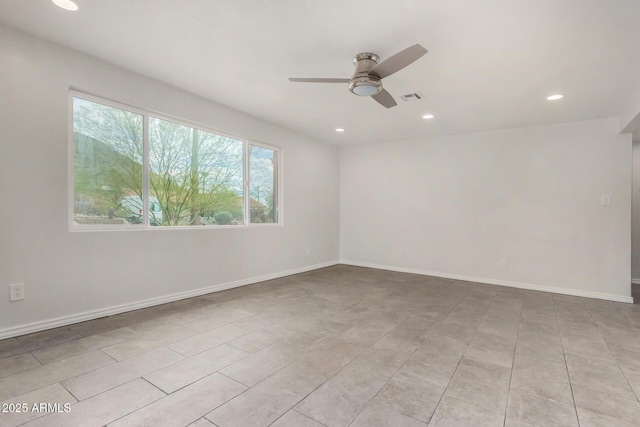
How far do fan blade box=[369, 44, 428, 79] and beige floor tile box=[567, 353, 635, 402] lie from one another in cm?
236

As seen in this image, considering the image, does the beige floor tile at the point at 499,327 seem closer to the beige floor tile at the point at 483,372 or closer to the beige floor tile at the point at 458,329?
the beige floor tile at the point at 458,329

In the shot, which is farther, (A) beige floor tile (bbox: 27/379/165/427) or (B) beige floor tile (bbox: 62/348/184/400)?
(B) beige floor tile (bbox: 62/348/184/400)

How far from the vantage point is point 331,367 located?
2.05m

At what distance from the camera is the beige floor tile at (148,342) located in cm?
220

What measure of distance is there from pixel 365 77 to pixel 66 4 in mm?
2195

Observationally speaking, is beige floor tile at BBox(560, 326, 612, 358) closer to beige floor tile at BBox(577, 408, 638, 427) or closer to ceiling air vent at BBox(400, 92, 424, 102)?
beige floor tile at BBox(577, 408, 638, 427)

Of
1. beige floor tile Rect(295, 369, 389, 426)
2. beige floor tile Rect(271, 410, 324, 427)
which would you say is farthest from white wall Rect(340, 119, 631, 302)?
beige floor tile Rect(271, 410, 324, 427)

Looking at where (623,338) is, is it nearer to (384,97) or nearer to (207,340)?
(384,97)

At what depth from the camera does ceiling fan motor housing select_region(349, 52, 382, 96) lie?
2512mm

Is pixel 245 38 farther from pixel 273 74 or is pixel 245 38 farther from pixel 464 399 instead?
pixel 464 399

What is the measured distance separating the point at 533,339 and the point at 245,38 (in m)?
3.47

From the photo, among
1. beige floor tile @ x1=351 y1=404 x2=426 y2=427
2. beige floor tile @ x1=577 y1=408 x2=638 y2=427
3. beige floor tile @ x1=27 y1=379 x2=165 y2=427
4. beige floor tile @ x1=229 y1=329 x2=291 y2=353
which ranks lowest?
beige floor tile @ x1=577 y1=408 x2=638 y2=427

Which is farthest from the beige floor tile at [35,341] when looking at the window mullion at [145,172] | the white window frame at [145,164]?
the window mullion at [145,172]

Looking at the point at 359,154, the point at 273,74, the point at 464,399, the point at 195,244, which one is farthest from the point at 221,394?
the point at 359,154
